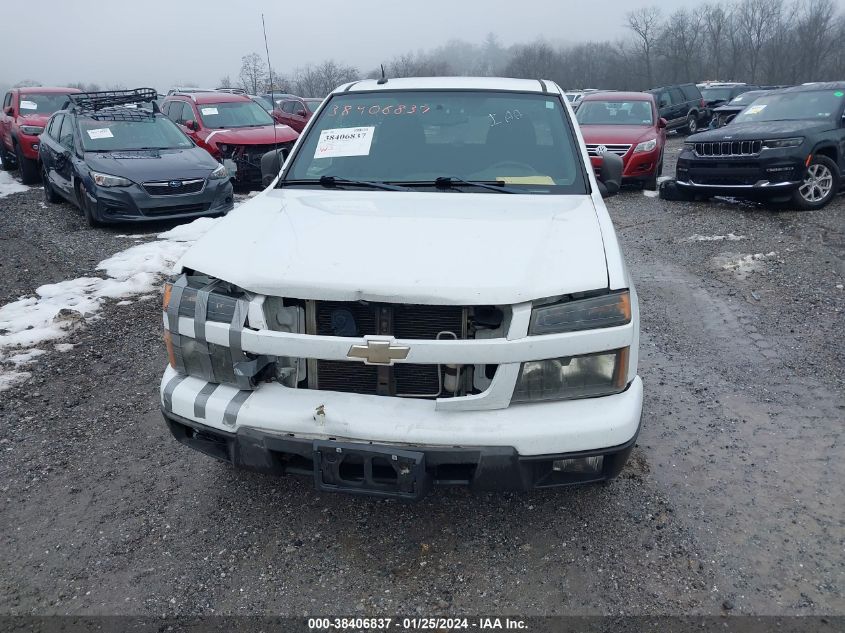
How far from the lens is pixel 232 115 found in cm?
1288

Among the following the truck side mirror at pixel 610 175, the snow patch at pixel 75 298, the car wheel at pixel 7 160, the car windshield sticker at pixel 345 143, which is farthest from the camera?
the car wheel at pixel 7 160

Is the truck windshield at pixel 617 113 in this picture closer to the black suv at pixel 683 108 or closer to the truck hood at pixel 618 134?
the truck hood at pixel 618 134

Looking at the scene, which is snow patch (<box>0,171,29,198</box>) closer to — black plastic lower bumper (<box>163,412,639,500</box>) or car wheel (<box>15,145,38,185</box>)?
car wheel (<box>15,145,38,185</box>)

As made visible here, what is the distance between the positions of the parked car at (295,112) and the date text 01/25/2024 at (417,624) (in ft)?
52.8

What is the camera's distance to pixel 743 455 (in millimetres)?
3416

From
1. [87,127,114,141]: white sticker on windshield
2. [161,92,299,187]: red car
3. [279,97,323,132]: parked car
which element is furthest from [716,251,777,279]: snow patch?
[279,97,323,132]: parked car

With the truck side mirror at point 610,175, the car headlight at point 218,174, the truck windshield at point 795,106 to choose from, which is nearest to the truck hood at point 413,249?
the truck side mirror at point 610,175

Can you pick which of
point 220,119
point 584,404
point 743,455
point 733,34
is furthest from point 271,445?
point 733,34

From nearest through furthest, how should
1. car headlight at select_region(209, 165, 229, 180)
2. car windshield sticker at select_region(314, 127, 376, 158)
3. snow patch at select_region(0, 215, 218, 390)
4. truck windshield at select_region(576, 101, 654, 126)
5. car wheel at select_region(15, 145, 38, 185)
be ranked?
car windshield sticker at select_region(314, 127, 376, 158)
snow patch at select_region(0, 215, 218, 390)
car headlight at select_region(209, 165, 229, 180)
truck windshield at select_region(576, 101, 654, 126)
car wheel at select_region(15, 145, 38, 185)

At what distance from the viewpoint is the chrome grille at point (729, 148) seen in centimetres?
898

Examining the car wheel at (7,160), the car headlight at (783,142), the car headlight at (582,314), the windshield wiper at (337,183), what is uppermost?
the windshield wiper at (337,183)

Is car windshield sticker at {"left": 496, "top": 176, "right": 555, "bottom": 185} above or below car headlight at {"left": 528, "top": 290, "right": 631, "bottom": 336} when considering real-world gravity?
above

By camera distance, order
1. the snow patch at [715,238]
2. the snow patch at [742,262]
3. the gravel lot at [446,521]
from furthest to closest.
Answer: the snow patch at [715,238]
the snow patch at [742,262]
the gravel lot at [446,521]

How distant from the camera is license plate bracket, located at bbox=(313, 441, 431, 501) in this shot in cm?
237
